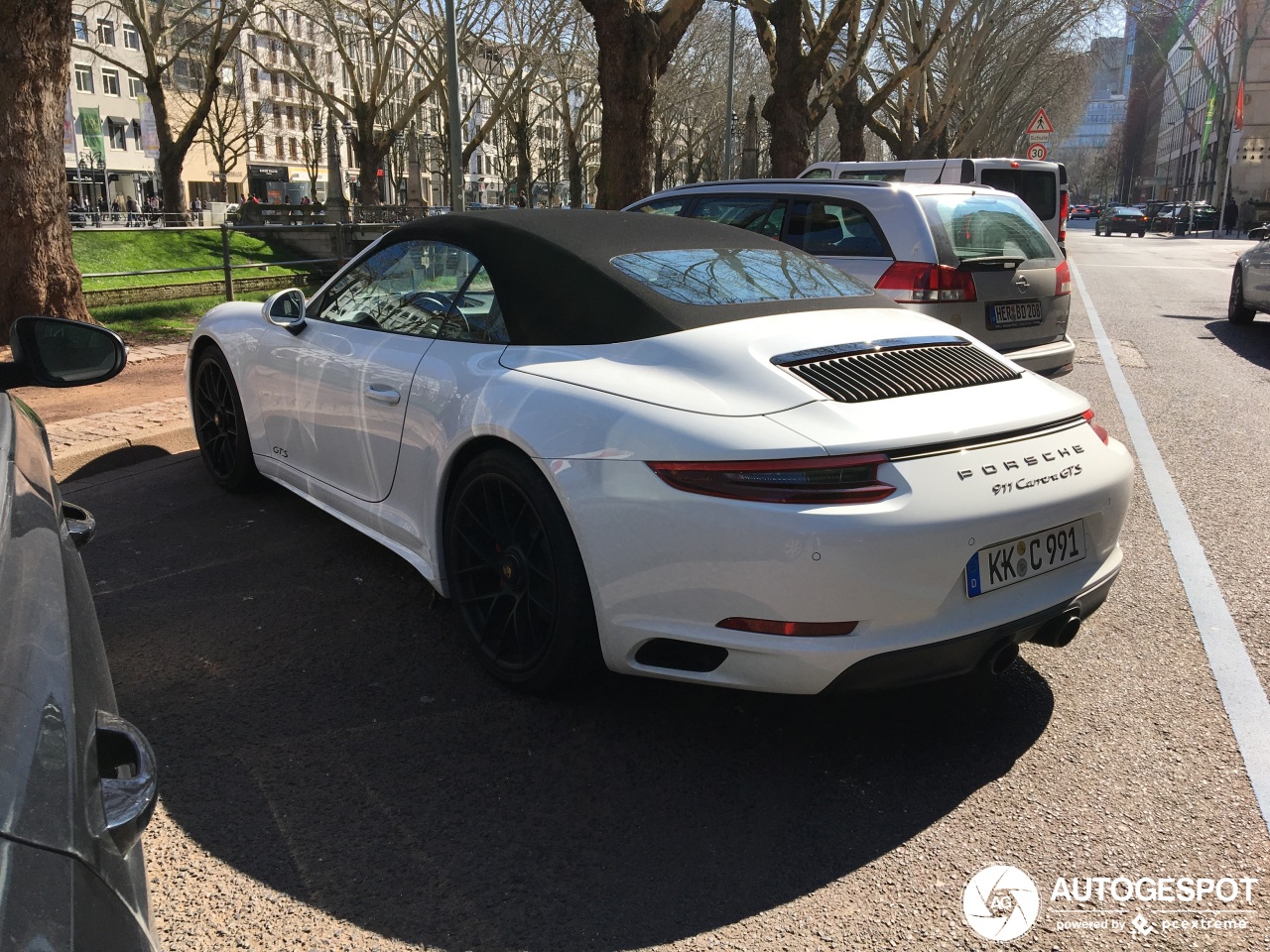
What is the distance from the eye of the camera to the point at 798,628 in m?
2.65

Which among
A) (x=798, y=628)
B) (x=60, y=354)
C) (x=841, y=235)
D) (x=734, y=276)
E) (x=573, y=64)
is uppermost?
(x=573, y=64)

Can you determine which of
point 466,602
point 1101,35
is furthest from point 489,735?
point 1101,35

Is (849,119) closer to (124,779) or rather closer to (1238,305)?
(1238,305)

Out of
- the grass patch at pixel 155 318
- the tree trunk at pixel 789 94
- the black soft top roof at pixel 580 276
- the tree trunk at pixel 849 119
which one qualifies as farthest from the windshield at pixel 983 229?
the tree trunk at pixel 849 119

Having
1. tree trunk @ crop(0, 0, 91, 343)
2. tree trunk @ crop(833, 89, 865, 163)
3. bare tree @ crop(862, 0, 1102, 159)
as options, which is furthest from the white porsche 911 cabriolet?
tree trunk @ crop(833, 89, 865, 163)

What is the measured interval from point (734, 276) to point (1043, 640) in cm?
157

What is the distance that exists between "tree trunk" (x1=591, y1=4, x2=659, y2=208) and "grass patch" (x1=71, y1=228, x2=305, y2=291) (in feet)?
25.8

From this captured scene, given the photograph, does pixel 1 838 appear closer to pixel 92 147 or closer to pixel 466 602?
pixel 466 602

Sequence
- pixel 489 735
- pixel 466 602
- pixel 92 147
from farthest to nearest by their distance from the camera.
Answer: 1. pixel 92 147
2. pixel 466 602
3. pixel 489 735

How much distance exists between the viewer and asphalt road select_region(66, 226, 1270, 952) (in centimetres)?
235

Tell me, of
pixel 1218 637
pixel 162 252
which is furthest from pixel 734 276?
pixel 162 252

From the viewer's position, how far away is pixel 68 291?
31.9 ft

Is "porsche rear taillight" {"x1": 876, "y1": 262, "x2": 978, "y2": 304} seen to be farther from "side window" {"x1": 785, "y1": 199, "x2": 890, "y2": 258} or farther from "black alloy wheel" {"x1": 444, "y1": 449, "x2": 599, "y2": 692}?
"black alloy wheel" {"x1": 444, "y1": 449, "x2": 599, "y2": 692}

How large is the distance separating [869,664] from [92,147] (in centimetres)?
7144
